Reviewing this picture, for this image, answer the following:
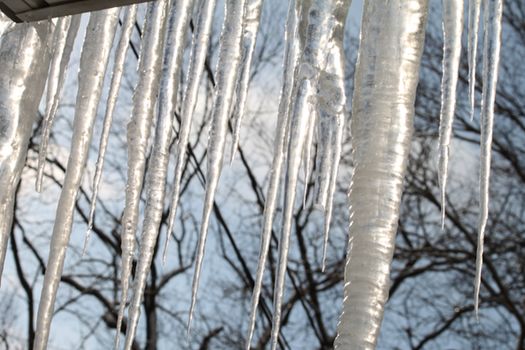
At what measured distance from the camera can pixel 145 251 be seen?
4.09 ft

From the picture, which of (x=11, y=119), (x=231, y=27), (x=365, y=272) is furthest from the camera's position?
(x=11, y=119)

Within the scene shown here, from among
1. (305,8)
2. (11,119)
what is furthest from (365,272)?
(11,119)

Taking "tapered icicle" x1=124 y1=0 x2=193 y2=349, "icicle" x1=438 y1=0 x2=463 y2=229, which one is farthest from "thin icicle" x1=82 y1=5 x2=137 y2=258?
"icicle" x1=438 y1=0 x2=463 y2=229

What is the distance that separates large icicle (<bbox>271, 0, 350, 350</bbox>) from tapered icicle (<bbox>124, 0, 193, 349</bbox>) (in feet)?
0.79

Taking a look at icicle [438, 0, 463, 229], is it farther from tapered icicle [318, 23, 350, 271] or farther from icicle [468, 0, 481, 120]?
tapered icicle [318, 23, 350, 271]

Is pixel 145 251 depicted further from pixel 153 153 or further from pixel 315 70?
pixel 315 70

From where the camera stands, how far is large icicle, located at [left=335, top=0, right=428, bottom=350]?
972mm

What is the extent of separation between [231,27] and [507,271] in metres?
3.08

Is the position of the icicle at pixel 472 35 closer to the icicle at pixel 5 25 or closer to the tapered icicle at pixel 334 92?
the tapered icicle at pixel 334 92

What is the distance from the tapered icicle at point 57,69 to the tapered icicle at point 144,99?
0.58 feet

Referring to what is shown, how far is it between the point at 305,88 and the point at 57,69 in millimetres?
589

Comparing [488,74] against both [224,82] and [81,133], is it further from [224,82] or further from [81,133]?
[81,133]

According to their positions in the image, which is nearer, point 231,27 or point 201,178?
point 231,27

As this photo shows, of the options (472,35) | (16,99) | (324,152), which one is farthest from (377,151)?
(16,99)
